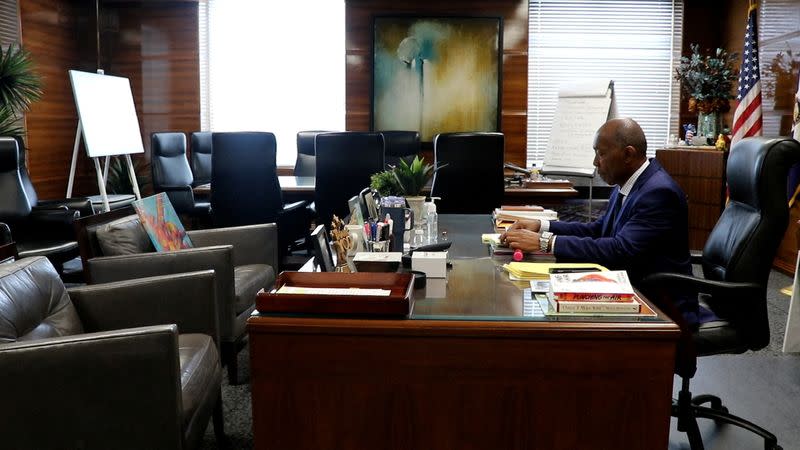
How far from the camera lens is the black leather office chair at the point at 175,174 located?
6285mm

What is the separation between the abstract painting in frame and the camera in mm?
7172

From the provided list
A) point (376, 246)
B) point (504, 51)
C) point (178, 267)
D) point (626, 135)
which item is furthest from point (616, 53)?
point (376, 246)

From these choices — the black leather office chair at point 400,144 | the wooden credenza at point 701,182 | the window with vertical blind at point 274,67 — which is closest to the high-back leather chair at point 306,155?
the black leather office chair at point 400,144

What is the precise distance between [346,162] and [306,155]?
1.97 meters

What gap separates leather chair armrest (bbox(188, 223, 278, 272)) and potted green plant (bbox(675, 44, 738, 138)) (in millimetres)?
4236

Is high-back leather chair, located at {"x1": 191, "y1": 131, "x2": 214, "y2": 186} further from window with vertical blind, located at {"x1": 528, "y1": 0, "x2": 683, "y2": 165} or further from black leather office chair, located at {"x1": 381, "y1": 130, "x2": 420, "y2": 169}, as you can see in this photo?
window with vertical blind, located at {"x1": 528, "y1": 0, "x2": 683, "y2": 165}

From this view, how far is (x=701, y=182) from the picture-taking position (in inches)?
242

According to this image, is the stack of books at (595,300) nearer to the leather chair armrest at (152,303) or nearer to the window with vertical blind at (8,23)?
the leather chair armrest at (152,303)

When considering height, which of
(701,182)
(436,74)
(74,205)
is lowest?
(74,205)

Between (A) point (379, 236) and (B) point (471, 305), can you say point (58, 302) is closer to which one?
(A) point (379, 236)

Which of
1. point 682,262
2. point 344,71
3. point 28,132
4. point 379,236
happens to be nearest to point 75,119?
point 28,132

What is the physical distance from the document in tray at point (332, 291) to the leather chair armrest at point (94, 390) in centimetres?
32

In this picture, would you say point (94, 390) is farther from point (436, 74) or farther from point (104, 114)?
point (436, 74)

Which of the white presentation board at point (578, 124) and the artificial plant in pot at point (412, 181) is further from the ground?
the white presentation board at point (578, 124)
